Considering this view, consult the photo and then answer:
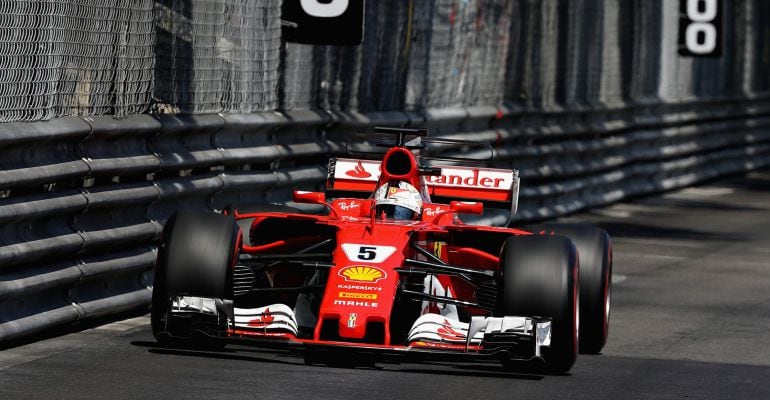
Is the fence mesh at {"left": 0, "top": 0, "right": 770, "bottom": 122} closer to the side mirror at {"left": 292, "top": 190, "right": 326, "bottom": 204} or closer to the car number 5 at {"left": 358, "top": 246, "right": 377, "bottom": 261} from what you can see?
the side mirror at {"left": 292, "top": 190, "right": 326, "bottom": 204}

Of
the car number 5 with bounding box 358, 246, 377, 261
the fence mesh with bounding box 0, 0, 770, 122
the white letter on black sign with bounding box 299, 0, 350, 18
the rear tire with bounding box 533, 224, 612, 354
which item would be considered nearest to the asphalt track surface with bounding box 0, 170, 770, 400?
the rear tire with bounding box 533, 224, 612, 354

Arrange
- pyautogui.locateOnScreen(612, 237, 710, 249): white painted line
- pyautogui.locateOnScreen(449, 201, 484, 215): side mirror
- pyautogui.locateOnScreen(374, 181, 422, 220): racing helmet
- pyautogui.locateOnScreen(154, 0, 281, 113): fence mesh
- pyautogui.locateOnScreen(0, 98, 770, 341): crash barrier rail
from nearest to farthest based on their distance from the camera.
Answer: pyautogui.locateOnScreen(0, 98, 770, 341): crash barrier rail
pyautogui.locateOnScreen(374, 181, 422, 220): racing helmet
pyautogui.locateOnScreen(449, 201, 484, 215): side mirror
pyautogui.locateOnScreen(154, 0, 281, 113): fence mesh
pyautogui.locateOnScreen(612, 237, 710, 249): white painted line

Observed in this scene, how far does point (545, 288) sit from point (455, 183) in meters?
2.39

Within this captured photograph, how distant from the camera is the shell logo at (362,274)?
8.32 metres

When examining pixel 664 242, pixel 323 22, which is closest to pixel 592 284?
pixel 323 22

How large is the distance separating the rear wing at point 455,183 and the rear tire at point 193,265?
2.05m

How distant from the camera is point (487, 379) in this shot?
26.9 ft

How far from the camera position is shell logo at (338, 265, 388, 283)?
832 centimetres

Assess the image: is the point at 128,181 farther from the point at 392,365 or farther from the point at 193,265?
the point at 392,365

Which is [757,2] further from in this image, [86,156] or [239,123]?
[86,156]

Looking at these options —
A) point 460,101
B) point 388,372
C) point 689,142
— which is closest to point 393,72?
point 460,101

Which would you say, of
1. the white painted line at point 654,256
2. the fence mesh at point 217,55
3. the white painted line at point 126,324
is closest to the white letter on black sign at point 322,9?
the fence mesh at point 217,55

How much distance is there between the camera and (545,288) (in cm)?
817

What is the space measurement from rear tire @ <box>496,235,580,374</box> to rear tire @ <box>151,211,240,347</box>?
130 centimetres
